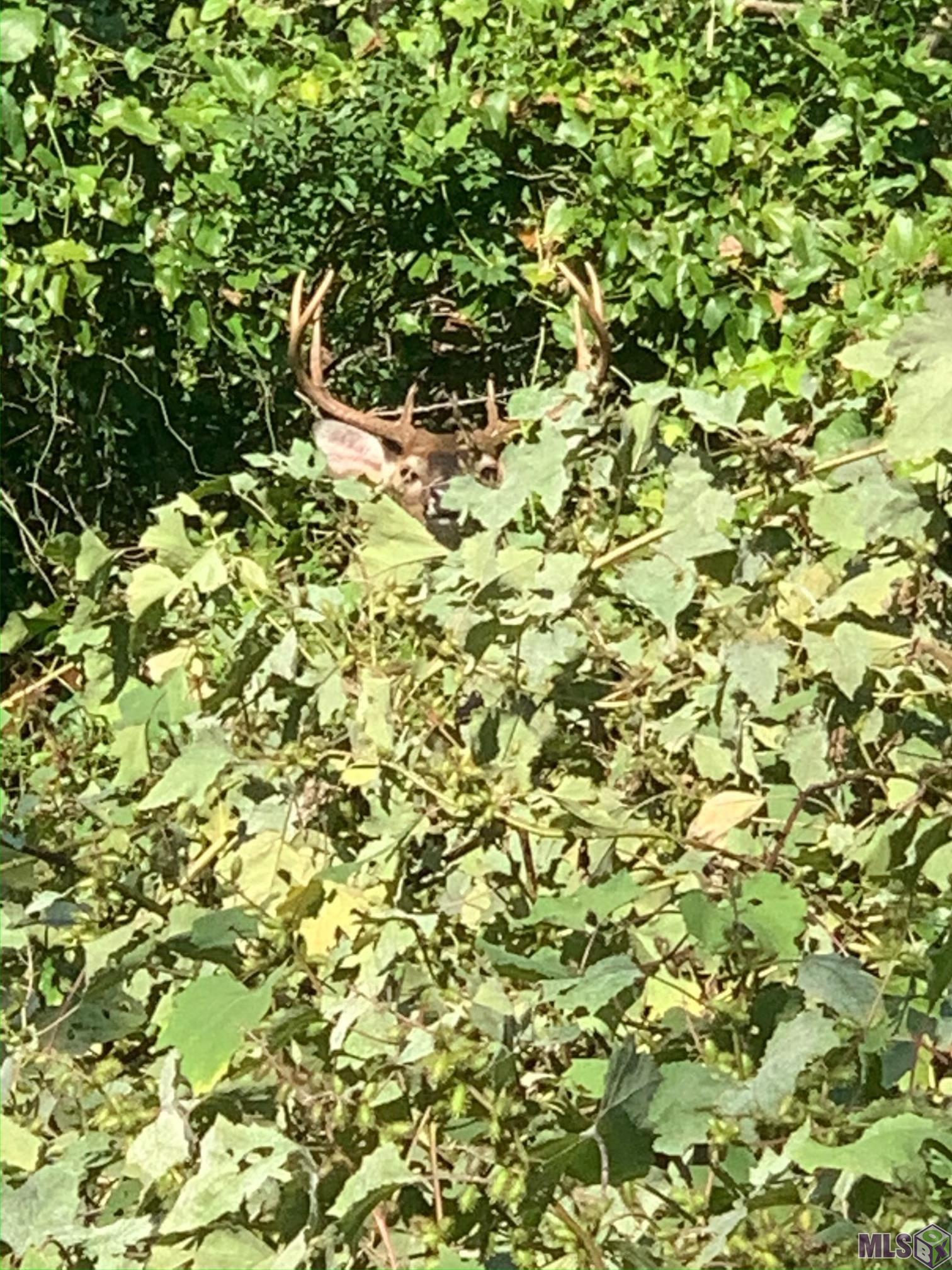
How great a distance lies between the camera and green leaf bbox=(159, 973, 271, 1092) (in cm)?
108

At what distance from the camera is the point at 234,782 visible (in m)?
1.51

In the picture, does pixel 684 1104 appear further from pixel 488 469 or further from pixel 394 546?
pixel 488 469

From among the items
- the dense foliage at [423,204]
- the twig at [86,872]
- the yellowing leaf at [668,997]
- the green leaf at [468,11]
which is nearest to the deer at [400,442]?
the dense foliage at [423,204]

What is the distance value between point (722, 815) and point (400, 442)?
2150 millimetres

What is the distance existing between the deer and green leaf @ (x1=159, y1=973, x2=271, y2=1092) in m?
1.96

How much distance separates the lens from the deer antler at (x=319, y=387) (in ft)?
11.3

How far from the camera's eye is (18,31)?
136 inches

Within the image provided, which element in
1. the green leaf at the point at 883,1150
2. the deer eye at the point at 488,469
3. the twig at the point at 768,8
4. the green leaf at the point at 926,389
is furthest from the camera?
the twig at the point at 768,8

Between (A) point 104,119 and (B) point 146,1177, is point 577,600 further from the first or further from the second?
(A) point 104,119

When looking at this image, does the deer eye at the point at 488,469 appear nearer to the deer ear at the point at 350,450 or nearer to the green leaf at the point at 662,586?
the deer ear at the point at 350,450

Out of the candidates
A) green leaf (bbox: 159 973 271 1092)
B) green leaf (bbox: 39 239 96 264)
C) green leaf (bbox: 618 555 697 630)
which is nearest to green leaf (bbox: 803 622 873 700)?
green leaf (bbox: 618 555 697 630)

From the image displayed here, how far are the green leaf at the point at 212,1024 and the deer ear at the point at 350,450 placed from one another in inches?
88.4

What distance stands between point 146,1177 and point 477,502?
28.9 inches

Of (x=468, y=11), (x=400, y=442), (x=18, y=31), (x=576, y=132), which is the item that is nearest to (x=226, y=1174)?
(x=400, y=442)
